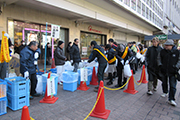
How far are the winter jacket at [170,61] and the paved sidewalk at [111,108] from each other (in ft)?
3.78

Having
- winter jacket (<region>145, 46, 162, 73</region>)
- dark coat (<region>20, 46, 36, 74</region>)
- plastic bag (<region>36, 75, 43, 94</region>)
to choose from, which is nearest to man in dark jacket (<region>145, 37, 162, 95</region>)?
winter jacket (<region>145, 46, 162, 73</region>)

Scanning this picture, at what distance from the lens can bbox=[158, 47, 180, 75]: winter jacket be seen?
4.19 m

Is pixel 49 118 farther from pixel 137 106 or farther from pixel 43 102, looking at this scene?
pixel 137 106

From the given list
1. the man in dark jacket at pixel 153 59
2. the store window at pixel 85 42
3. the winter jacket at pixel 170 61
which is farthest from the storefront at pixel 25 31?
the winter jacket at pixel 170 61

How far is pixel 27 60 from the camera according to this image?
14.4ft

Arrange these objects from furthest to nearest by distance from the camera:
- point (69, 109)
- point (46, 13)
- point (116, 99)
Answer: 1. point (46, 13)
2. point (116, 99)
3. point (69, 109)

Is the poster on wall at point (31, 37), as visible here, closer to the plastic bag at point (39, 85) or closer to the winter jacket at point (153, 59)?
the plastic bag at point (39, 85)

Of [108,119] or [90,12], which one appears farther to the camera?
[90,12]

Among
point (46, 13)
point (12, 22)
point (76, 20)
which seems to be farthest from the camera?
point (76, 20)

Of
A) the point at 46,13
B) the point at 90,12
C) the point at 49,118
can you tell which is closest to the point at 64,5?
the point at 46,13

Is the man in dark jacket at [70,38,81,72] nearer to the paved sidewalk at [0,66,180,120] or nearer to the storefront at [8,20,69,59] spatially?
the paved sidewalk at [0,66,180,120]

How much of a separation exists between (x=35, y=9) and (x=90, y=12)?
4.55m

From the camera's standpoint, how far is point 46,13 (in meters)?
10.4

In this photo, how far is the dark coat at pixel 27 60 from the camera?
424 centimetres
